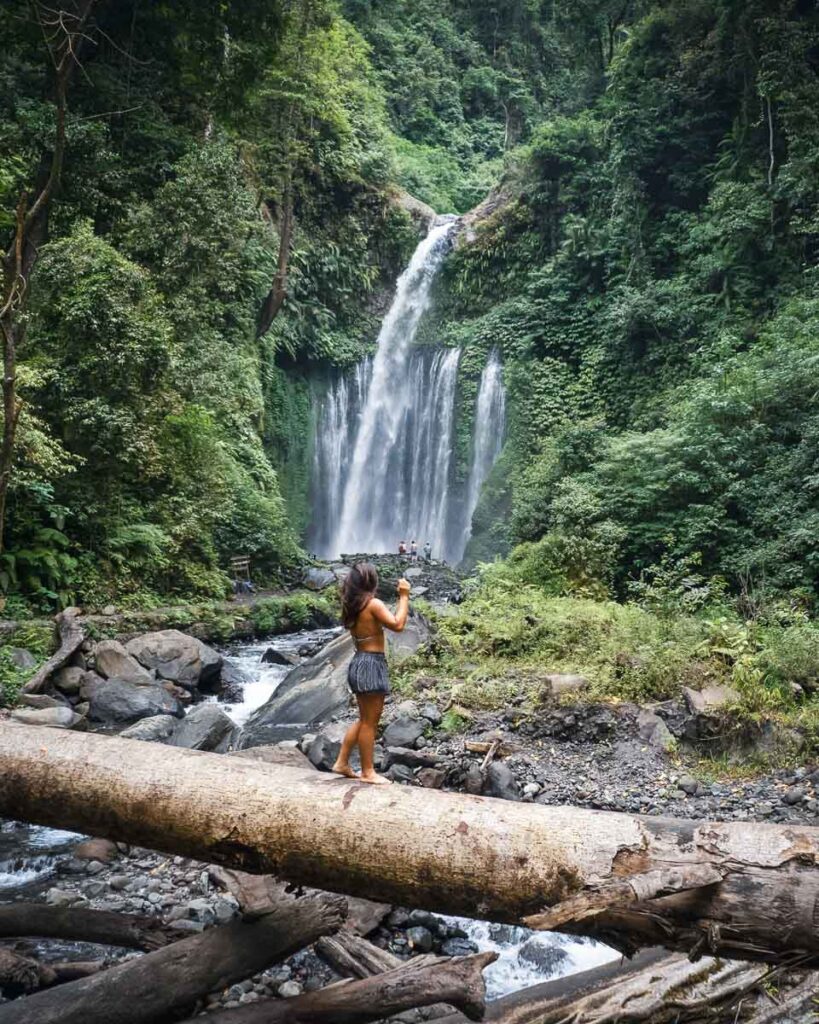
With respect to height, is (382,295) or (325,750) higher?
(382,295)

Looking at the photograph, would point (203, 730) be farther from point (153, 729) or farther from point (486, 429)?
point (486, 429)

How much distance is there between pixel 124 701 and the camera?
10.4 metres

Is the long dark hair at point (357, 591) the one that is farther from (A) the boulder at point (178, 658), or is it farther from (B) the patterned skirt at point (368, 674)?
(A) the boulder at point (178, 658)

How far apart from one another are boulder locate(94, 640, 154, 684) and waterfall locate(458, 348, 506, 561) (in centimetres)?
1651

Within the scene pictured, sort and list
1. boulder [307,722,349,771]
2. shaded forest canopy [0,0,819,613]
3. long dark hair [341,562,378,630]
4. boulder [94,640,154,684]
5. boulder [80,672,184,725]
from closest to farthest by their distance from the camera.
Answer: long dark hair [341,562,378,630], boulder [307,722,349,771], boulder [80,672,184,725], boulder [94,640,154,684], shaded forest canopy [0,0,819,613]

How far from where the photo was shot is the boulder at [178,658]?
1200 cm

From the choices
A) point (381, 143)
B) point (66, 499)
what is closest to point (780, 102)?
point (381, 143)

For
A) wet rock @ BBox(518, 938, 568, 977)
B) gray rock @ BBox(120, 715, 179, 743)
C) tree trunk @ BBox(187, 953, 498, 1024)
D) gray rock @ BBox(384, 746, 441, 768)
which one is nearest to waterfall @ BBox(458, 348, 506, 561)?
gray rock @ BBox(120, 715, 179, 743)

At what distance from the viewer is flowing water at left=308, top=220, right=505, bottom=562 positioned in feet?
93.4

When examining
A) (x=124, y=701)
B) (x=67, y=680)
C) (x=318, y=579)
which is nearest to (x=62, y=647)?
(x=67, y=680)

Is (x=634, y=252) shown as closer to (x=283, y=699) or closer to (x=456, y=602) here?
(x=456, y=602)

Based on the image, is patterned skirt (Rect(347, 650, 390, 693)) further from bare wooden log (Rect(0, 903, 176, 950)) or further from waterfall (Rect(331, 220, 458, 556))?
waterfall (Rect(331, 220, 458, 556))

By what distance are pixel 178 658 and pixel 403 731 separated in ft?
16.9

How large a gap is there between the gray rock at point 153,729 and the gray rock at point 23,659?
2.57m
